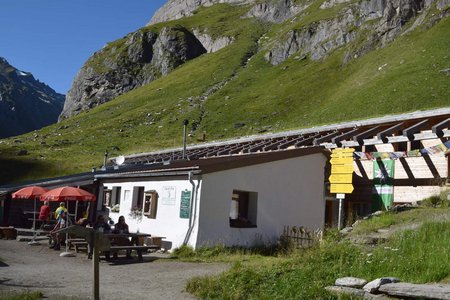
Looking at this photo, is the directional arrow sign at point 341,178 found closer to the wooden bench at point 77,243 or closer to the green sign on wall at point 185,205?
the green sign on wall at point 185,205

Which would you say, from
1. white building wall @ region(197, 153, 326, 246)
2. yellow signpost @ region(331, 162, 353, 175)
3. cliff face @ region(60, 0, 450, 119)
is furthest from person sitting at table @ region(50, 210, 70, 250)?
cliff face @ region(60, 0, 450, 119)

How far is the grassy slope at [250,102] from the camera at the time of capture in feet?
170

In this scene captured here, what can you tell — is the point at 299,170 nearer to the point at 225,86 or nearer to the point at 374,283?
the point at 374,283

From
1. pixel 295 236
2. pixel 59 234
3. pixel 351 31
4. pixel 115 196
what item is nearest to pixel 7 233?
pixel 115 196

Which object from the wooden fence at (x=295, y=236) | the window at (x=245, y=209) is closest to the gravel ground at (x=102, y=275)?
the window at (x=245, y=209)

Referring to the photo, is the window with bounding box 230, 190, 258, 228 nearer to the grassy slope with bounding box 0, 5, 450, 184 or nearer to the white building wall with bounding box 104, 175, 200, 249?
the white building wall with bounding box 104, 175, 200, 249

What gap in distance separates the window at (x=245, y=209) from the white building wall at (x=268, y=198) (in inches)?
7.3

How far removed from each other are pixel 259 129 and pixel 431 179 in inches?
1628

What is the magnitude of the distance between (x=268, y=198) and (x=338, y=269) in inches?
344

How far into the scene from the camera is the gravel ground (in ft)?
32.1

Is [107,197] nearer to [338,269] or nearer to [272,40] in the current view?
[338,269]

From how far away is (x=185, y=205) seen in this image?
16.8 meters

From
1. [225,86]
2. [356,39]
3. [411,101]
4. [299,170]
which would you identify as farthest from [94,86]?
[299,170]

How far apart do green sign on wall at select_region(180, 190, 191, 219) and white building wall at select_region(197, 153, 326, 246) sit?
2.02 feet
